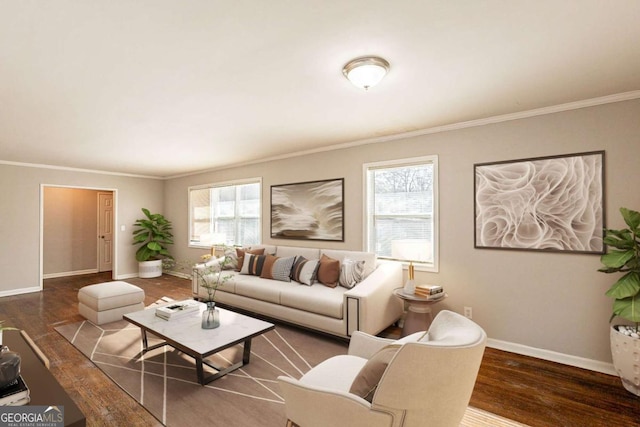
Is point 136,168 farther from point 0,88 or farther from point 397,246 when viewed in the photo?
point 397,246

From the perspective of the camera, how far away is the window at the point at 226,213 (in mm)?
5746

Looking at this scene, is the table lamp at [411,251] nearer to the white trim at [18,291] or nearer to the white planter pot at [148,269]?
the white planter pot at [148,269]

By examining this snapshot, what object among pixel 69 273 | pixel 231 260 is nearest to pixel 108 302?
pixel 231 260

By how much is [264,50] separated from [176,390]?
263cm

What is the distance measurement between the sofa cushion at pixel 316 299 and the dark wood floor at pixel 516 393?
56.7 inches

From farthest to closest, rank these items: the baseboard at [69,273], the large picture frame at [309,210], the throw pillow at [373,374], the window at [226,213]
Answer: the baseboard at [69,273] < the window at [226,213] < the large picture frame at [309,210] < the throw pillow at [373,374]

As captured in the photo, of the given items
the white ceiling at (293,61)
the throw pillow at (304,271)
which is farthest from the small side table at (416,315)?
the white ceiling at (293,61)

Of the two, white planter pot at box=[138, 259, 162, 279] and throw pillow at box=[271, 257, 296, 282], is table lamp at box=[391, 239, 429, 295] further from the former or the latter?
white planter pot at box=[138, 259, 162, 279]

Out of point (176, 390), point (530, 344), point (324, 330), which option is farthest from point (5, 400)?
point (530, 344)

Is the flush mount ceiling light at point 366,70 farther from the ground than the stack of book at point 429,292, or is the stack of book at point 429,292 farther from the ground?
the flush mount ceiling light at point 366,70

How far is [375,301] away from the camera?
126 inches

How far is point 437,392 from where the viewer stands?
3.89 feet

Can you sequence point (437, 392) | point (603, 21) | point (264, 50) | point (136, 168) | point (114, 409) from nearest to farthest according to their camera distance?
1. point (437, 392)
2. point (603, 21)
3. point (264, 50)
4. point (114, 409)
5. point (136, 168)

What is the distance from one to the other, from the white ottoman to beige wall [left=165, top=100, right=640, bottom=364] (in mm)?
3830
